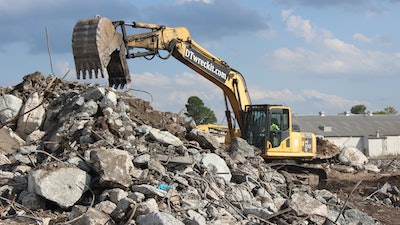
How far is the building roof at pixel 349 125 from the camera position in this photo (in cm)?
4669

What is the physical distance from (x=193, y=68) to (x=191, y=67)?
0.27ft

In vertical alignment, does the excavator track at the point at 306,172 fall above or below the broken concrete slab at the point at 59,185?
below

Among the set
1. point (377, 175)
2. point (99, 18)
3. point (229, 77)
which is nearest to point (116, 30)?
point (99, 18)

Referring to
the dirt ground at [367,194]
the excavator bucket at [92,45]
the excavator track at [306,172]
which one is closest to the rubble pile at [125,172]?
the excavator bucket at [92,45]

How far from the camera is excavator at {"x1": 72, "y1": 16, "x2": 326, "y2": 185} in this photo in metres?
10.4

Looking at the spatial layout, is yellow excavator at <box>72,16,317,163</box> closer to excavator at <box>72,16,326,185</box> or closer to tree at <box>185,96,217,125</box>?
excavator at <box>72,16,326,185</box>

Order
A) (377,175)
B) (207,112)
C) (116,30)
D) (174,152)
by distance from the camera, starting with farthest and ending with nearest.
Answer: (207,112)
(377,175)
(116,30)
(174,152)

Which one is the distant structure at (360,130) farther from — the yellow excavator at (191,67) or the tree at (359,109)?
the yellow excavator at (191,67)

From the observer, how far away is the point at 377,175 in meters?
18.4

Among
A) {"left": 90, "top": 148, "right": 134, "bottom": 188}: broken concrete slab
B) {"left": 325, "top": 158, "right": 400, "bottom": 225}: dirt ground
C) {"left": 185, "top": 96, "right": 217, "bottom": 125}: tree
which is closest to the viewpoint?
{"left": 90, "top": 148, "right": 134, "bottom": 188}: broken concrete slab

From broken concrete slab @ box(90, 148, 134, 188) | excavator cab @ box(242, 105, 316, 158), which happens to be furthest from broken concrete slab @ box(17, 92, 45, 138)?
excavator cab @ box(242, 105, 316, 158)

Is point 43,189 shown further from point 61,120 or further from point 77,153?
point 61,120

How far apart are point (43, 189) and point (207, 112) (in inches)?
1470

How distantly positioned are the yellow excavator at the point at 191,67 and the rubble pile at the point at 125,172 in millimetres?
671
